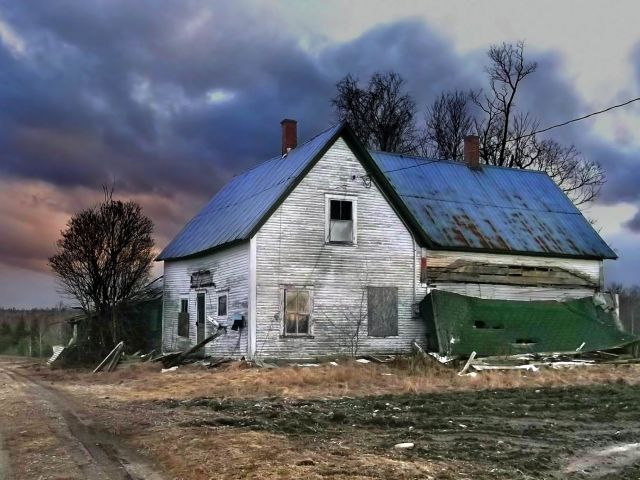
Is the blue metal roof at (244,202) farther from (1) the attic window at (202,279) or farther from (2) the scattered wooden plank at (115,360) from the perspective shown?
(2) the scattered wooden plank at (115,360)

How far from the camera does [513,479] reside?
745 cm

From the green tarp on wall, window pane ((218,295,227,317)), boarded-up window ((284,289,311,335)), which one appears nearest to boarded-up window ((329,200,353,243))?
boarded-up window ((284,289,311,335))

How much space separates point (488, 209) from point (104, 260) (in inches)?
624

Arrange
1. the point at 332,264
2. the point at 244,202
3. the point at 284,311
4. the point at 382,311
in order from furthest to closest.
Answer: the point at 244,202, the point at 382,311, the point at 332,264, the point at 284,311

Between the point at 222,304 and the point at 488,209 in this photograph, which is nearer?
the point at 222,304

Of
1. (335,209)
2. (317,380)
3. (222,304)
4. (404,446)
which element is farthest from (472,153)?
(404,446)

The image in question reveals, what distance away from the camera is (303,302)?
21531 millimetres

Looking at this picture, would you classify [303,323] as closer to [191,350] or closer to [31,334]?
[191,350]

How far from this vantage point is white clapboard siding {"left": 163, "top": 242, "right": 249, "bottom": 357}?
2153 centimetres

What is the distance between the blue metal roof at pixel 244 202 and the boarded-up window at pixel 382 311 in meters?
4.30

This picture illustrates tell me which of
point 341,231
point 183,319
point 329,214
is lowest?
point 183,319

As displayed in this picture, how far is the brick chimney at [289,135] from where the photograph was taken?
26547mm

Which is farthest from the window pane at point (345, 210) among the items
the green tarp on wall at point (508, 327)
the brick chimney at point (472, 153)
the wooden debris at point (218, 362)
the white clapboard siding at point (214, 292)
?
the brick chimney at point (472, 153)

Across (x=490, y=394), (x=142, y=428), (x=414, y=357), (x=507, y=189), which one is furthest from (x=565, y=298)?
(x=142, y=428)
